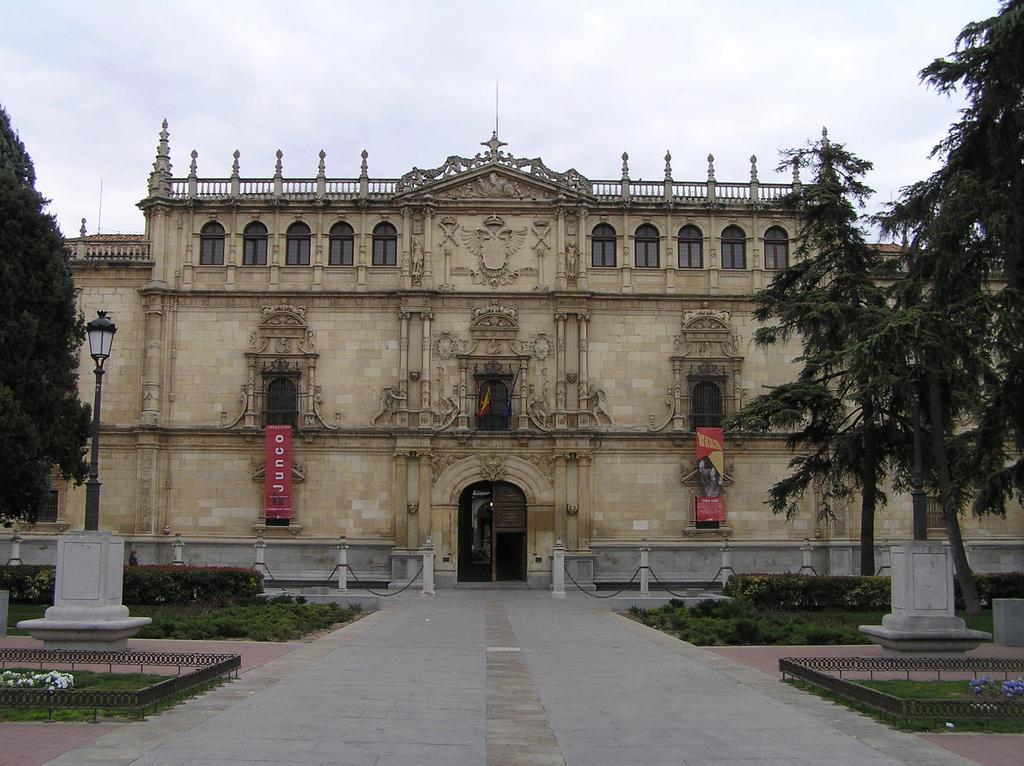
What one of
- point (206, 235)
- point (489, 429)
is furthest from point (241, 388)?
point (489, 429)

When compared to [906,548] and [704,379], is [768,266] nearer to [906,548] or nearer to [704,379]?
[704,379]

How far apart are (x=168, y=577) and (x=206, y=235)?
1886 cm

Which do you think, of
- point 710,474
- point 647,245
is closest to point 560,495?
point 710,474

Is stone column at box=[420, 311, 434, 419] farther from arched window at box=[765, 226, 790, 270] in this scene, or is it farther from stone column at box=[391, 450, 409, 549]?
arched window at box=[765, 226, 790, 270]

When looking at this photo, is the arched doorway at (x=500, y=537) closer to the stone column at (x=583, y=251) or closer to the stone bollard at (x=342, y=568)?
the stone bollard at (x=342, y=568)

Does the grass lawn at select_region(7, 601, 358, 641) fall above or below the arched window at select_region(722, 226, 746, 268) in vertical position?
below

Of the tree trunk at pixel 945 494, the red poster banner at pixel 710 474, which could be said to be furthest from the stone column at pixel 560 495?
the tree trunk at pixel 945 494

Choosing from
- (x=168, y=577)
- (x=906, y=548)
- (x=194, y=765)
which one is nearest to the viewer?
(x=194, y=765)

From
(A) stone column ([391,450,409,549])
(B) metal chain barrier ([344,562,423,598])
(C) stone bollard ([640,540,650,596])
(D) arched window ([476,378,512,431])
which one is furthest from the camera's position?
(D) arched window ([476,378,512,431])

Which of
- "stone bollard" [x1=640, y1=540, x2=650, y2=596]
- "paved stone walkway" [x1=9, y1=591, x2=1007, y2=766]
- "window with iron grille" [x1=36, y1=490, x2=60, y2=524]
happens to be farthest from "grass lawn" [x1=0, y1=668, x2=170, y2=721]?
"window with iron grille" [x1=36, y1=490, x2=60, y2=524]

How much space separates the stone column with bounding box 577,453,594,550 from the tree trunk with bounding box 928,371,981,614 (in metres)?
15.8

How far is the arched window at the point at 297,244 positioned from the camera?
1724 inches

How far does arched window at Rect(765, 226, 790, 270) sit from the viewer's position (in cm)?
4434

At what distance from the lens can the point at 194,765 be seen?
10438mm
